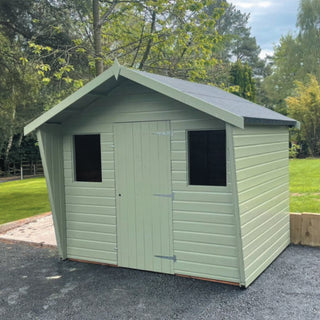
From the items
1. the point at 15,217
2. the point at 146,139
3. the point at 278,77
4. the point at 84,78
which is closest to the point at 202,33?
the point at 84,78

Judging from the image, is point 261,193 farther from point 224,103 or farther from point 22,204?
point 22,204

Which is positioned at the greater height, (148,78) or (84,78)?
(84,78)

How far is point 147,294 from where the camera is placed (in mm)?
4449

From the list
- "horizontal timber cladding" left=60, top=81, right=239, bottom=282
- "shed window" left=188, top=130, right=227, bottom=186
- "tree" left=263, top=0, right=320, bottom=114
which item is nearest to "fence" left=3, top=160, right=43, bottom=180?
"tree" left=263, top=0, right=320, bottom=114

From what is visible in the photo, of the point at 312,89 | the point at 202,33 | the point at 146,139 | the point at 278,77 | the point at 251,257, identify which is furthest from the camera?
the point at 278,77

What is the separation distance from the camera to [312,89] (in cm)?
2142

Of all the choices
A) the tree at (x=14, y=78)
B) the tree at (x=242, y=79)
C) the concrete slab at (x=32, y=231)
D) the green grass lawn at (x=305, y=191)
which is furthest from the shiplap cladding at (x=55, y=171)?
the tree at (x=242, y=79)

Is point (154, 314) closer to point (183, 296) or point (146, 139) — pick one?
point (183, 296)

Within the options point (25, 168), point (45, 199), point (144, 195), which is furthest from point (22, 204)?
point (25, 168)

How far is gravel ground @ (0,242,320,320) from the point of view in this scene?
396 centimetres

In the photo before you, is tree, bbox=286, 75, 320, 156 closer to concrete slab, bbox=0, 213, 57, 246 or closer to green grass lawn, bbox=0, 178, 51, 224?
green grass lawn, bbox=0, 178, 51, 224

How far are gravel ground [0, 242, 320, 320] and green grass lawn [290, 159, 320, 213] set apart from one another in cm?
258

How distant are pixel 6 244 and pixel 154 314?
4300 millimetres

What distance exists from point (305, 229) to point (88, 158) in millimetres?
3889
